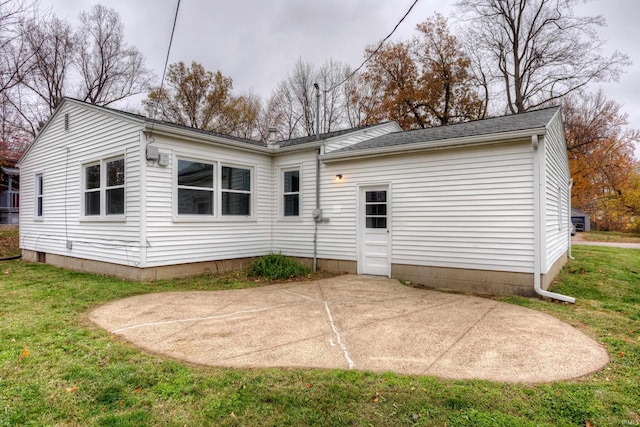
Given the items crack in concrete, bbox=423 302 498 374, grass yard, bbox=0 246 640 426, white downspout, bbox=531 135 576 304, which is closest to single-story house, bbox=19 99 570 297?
white downspout, bbox=531 135 576 304

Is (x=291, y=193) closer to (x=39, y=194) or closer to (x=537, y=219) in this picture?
(x=537, y=219)

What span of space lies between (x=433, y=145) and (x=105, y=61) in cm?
2208

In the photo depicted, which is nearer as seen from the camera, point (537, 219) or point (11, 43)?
point (537, 219)

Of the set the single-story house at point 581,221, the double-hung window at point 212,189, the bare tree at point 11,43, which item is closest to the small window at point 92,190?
the double-hung window at point 212,189

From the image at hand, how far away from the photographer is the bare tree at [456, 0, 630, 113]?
18.2m

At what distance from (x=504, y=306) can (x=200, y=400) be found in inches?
185

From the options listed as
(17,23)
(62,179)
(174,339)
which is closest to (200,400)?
(174,339)

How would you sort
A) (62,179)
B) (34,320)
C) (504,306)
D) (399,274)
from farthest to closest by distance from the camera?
(62,179), (399,274), (504,306), (34,320)

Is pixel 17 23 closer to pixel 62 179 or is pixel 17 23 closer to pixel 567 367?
pixel 62 179

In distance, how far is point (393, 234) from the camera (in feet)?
25.1

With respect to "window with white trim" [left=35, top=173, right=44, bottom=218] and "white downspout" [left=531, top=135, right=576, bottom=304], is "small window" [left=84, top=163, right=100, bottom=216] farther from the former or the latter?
"white downspout" [left=531, top=135, right=576, bottom=304]

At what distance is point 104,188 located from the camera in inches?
311

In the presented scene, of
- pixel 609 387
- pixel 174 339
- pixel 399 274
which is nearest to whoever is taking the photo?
pixel 609 387

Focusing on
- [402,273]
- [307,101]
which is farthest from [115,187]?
[307,101]
